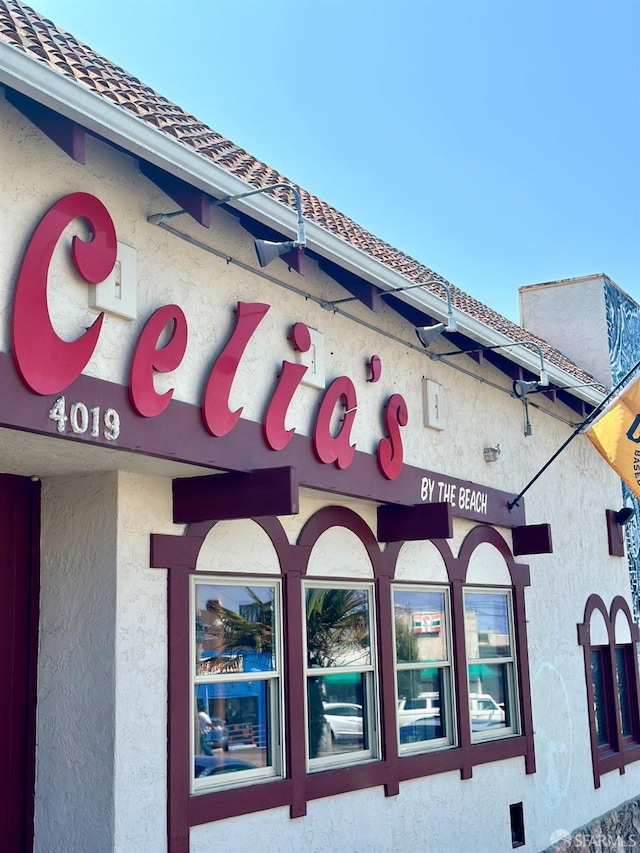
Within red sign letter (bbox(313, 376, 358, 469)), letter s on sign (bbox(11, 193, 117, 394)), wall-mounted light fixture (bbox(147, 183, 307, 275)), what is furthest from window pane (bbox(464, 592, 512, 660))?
letter s on sign (bbox(11, 193, 117, 394))

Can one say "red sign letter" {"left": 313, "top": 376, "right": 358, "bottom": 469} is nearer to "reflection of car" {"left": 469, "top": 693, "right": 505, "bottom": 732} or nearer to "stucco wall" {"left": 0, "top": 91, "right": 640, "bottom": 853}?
"stucco wall" {"left": 0, "top": 91, "right": 640, "bottom": 853}

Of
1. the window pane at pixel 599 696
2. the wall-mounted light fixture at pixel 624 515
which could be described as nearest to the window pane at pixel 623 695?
the window pane at pixel 599 696

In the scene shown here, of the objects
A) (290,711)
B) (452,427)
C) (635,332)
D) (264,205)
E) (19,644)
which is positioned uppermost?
(635,332)

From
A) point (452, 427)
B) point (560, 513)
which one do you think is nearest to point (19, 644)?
Answer: point (452, 427)

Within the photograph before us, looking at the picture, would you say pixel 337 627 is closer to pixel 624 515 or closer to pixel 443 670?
pixel 443 670

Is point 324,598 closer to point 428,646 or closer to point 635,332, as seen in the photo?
point 428,646

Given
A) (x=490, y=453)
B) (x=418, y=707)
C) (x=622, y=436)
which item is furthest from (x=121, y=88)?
(x=622, y=436)

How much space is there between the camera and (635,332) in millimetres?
17969

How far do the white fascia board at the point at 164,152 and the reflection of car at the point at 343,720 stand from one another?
3569mm

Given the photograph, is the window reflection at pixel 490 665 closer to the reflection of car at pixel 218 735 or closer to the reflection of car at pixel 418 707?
the reflection of car at pixel 418 707

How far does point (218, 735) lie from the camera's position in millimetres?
7496

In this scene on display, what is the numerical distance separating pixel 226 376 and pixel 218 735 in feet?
8.78

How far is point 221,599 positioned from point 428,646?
3134 millimetres

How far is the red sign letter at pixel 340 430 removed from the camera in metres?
8.11
